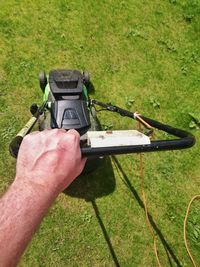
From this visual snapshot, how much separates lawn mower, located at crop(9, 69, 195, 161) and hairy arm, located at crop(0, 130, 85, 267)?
0.41 metres

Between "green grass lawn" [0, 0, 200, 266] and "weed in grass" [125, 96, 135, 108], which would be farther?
"weed in grass" [125, 96, 135, 108]

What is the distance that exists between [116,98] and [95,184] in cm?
145

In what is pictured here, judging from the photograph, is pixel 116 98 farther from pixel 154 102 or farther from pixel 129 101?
pixel 154 102

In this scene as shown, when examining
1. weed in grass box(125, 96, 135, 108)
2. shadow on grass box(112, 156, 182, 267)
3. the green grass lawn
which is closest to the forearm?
the green grass lawn

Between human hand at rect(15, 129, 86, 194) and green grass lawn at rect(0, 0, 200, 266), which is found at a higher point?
human hand at rect(15, 129, 86, 194)

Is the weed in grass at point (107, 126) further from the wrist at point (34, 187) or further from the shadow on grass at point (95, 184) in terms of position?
the wrist at point (34, 187)

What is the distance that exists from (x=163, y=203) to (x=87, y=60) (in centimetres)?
252

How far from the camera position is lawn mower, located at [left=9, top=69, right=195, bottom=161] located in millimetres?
3051

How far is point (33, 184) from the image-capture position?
2416 millimetres

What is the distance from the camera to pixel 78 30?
23.2 ft

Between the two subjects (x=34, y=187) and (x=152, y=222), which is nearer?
(x=34, y=187)

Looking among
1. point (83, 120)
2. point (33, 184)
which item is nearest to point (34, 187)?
point (33, 184)

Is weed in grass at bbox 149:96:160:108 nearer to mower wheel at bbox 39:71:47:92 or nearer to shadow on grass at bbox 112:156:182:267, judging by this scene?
shadow on grass at bbox 112:156:182:267

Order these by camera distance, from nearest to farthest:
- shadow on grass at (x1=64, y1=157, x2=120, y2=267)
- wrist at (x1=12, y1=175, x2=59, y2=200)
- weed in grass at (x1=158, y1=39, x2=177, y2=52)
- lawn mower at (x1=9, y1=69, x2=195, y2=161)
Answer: wrist at (x1=12, y1=175, x2=59, y2=200) → lawn mower at (x1=9, y1=69, x2=195, y2=161) → shadow on grass at (x1=64, y1=157, x2=120, y2=267) → weed in grass at (x1=158, y1=39, x2=177, y2=52)
